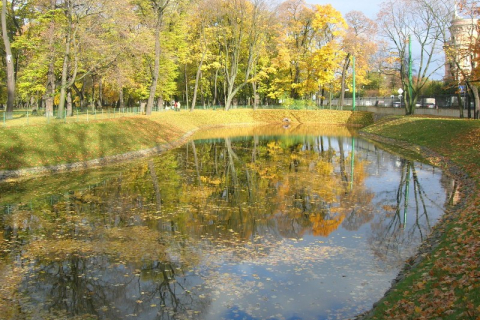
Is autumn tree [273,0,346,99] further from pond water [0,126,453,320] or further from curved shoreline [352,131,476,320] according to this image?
pond water [0,126,453,320]

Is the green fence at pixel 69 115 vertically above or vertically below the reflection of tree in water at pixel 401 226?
above

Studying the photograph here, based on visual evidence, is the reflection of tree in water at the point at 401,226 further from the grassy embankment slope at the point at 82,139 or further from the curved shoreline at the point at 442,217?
the grassy embankment slope at the point at 82,139

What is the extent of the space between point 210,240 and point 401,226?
6.33 m

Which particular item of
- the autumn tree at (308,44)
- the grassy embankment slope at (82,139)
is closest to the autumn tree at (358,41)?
the autumn tree at (308,44)

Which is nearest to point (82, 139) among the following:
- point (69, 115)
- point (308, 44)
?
point (69, 115)

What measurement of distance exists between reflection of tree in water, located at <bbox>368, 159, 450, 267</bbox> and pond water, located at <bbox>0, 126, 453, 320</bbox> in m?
0.06

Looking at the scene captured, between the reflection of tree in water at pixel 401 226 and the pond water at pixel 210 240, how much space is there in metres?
0.06

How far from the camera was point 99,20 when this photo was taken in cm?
3666

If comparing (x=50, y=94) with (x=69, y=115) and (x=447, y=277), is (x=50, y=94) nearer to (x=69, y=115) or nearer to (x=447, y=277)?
(x=69, y=115)

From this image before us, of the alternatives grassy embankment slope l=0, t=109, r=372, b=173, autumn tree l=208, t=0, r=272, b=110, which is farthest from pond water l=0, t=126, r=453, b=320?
autumn tree l=208, t=0, r=272, b=110

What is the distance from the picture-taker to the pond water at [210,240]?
9.49 meters

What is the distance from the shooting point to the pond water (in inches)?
374

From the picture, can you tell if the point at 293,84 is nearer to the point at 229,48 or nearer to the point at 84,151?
the point at 229,48

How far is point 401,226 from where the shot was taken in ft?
48.7
